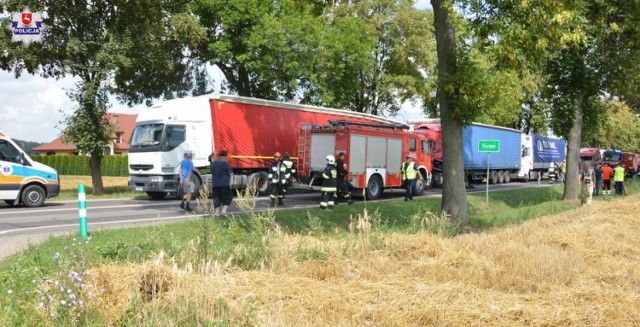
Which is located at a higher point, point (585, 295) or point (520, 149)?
point (520, 149)

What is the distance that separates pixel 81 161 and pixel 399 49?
4028 centimetres

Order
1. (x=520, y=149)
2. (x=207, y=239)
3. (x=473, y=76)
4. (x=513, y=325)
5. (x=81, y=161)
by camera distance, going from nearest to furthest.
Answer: (x=513, y=325) → (x=207, y=239) → (x=473, y=76) → (x=520, y=149) → (x=81, y=161)

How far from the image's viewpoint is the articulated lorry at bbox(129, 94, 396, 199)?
68.4 ft

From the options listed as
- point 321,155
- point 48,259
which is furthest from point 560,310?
point 321,155

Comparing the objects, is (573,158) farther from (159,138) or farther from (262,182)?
(159,138)

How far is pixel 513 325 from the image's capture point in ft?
15.3

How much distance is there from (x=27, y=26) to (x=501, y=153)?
92.2 ft

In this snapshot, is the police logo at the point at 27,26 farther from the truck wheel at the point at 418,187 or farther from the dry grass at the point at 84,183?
the truck wheel at the point at 418,187

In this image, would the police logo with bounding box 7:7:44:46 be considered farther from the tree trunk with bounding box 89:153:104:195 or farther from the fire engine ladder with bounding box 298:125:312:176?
the fire engine ladder with bounding box 298:125:312:176

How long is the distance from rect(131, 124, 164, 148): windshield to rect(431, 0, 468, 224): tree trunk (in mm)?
11105

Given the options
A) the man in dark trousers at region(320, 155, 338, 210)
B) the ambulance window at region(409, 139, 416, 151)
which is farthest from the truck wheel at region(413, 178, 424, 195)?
the man in dark trousers at region(320, 155, 338, 210)

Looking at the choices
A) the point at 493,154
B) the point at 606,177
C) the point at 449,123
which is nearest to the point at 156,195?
the point at 449,123

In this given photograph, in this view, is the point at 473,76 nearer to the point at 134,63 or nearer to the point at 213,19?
the point at 134,63

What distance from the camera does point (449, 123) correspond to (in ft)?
45.8
